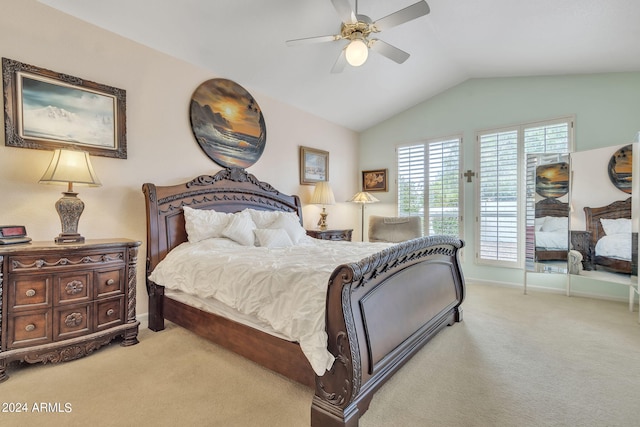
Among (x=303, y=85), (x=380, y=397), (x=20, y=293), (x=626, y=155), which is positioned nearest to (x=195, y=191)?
(x=20, y=293)

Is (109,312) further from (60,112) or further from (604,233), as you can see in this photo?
(604,233)

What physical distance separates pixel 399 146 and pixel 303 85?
85.8 inches

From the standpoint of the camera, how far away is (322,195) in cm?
458

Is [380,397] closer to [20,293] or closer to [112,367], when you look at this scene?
[112,367]

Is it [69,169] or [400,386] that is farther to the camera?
[69,169]

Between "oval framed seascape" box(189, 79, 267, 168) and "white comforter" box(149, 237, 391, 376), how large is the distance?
4.31 ft

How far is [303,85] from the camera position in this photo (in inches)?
161

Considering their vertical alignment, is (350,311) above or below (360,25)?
below

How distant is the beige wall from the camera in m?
2.29

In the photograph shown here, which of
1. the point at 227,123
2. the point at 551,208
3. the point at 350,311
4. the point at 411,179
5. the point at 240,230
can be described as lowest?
the point at 350,311

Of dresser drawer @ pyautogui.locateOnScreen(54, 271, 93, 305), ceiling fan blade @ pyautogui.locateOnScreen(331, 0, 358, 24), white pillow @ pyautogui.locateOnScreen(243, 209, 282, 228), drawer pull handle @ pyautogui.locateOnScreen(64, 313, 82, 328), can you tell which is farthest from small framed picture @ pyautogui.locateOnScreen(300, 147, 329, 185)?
drawer pull handle @ pyautogui.locateOnScreen(64, 313, 82, 328)

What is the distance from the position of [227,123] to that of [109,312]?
234 centimetres

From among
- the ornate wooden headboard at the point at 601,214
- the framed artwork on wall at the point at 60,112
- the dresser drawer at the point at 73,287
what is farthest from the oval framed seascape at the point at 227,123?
the ornate wooden headboard at the point at 601,214

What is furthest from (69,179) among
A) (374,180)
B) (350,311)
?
(374,180)
